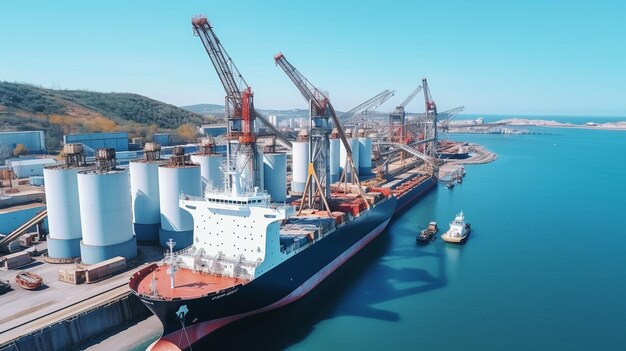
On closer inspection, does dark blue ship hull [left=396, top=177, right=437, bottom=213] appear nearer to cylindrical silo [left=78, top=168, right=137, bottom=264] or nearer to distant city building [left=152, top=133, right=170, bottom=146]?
cylindrical silo [left=78, top=168, right=137, bottom=264]

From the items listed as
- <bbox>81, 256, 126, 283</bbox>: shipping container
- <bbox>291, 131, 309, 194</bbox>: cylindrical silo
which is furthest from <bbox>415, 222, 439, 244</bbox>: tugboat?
<bbox>81, 256, 126, 283</bbox>: shipping container

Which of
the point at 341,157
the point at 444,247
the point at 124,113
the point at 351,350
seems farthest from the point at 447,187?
the point at 124,113

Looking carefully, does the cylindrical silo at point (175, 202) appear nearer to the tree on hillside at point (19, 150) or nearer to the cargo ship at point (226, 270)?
the cargo ship at point (226, 270)

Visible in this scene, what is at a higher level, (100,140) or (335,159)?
(100,140)

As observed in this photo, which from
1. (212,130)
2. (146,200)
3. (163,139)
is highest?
(212,130)

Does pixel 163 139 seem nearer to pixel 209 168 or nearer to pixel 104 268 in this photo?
pixel 209 168

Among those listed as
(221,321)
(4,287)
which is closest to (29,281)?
(4,287)

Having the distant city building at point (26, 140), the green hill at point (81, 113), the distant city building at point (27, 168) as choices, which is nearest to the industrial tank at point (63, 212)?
the distant city building at point (27, 168)
